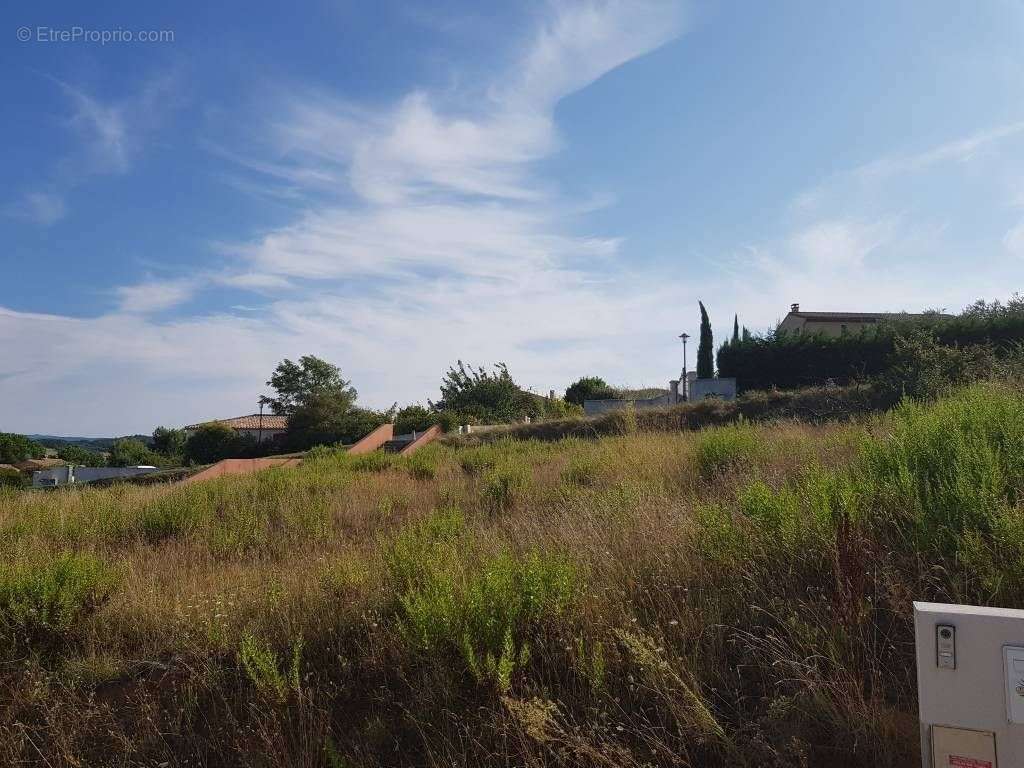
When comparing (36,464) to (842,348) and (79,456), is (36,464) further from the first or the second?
(842,348)

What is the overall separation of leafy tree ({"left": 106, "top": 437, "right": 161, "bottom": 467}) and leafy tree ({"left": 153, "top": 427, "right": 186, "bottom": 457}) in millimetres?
1789

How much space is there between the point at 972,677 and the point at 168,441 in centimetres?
5679

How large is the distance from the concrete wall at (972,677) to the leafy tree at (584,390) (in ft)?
122

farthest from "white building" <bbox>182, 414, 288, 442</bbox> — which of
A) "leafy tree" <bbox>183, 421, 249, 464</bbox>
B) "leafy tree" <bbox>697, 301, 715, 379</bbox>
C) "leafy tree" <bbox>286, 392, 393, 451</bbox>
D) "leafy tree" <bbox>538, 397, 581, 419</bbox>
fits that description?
"leafy tree" <bbox>697, 301, 715, 379</bbox>

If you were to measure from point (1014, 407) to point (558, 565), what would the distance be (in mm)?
3870

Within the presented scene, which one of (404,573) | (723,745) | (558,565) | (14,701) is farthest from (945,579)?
(14,701)

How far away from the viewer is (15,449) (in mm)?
52875

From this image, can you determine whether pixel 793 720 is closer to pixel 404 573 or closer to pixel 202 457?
pixel 404 573

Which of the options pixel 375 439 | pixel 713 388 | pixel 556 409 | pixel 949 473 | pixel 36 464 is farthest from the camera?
pixel 36 464

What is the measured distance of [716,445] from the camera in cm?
801

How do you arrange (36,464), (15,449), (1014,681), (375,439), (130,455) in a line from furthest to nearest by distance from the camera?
(15,449) → (36,464) → (130,455) → (375,439) → (1014,681)

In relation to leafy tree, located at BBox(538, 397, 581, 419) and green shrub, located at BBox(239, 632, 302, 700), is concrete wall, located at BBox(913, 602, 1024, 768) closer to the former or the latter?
green shrub, located at BBox(239, 632, 302, 700)

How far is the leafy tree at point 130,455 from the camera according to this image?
150 ft

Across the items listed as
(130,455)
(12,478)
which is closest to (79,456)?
(130,455)
